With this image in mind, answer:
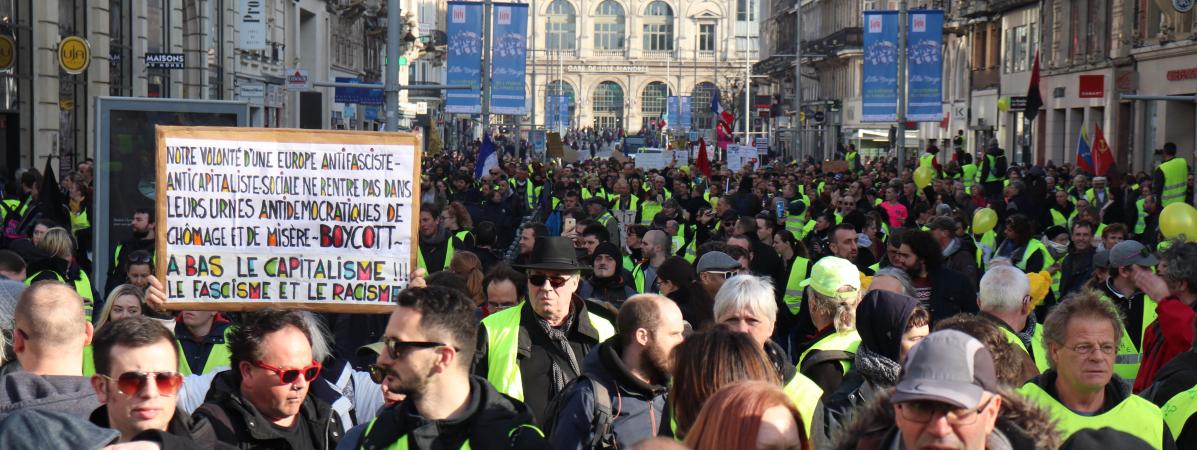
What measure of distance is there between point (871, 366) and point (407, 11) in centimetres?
6684

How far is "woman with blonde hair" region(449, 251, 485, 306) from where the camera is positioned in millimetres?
9602

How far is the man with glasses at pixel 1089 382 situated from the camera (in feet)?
17.8

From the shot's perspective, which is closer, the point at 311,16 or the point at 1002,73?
the point at 1002,73

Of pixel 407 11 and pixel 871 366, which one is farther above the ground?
pixel 407 11

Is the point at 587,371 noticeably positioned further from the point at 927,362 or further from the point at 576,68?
the point at 576,68

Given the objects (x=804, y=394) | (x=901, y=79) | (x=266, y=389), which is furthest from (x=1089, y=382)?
(x=901, y=79)

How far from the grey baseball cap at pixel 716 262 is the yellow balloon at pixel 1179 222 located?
466 cm

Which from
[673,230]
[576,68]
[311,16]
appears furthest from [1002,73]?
[576,68]

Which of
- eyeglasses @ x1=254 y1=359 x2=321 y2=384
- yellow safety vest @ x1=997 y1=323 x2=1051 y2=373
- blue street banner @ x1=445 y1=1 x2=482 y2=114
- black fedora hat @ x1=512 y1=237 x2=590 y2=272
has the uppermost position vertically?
blue street banner @ x1=445 y1=1 x2=482 y2=114

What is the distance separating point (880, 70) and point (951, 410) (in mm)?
28058

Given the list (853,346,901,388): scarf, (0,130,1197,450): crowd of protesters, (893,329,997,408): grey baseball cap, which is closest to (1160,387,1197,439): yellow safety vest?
(0,130,1197,450): crowd of protesters

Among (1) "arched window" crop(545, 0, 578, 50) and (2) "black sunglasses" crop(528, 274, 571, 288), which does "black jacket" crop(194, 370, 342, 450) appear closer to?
(2) "black sunglasses" crop(528, 274, 571, 288)

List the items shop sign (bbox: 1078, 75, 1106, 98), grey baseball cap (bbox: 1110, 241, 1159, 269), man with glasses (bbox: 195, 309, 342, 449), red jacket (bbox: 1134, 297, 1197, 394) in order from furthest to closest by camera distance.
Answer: shop sign (bbox: 1078, 75, 1106, 98), grey baseball cap (bbox: 1110, 241, 1159, 269), red jacket (bbox: 1134, 297, 1197, 394), man with glasses (bbox: 195, 309, 342, 449)

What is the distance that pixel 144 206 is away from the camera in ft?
42.8
